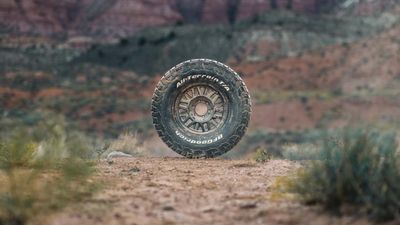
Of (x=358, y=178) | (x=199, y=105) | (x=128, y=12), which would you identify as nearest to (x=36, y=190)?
(x=358, y=178)

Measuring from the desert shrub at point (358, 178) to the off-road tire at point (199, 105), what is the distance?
5113 millimetres

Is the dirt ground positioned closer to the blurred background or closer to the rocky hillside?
the blurred background

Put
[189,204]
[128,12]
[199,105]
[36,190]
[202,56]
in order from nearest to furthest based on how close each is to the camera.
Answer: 1. [36,190]
2. [189,204]
3. [199,105]
4. [202,56]
5. [128,12]

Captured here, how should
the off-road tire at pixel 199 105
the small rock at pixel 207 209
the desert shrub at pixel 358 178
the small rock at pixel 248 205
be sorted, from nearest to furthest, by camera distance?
the desert shrub at pixel 358 178, the small rock at pixel 207 209, the small rock at pixel 248 205, the off-road tire at pixel 199 105

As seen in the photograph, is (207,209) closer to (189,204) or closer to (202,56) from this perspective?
(189,204)

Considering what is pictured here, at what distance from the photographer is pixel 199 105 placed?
36.9 ft

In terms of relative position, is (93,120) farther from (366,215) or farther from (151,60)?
(366,215)

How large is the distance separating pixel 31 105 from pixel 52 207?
43280 millimetres

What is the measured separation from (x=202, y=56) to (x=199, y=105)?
180ft

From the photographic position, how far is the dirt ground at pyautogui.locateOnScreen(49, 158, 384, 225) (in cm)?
465

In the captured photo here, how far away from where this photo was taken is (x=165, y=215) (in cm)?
481

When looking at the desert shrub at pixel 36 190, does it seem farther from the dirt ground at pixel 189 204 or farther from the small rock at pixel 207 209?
the small rock at pixel 207 209

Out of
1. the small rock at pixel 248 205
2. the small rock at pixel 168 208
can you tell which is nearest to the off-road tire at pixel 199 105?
the small rock at pixel 248 205

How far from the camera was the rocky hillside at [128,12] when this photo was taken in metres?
76.9
